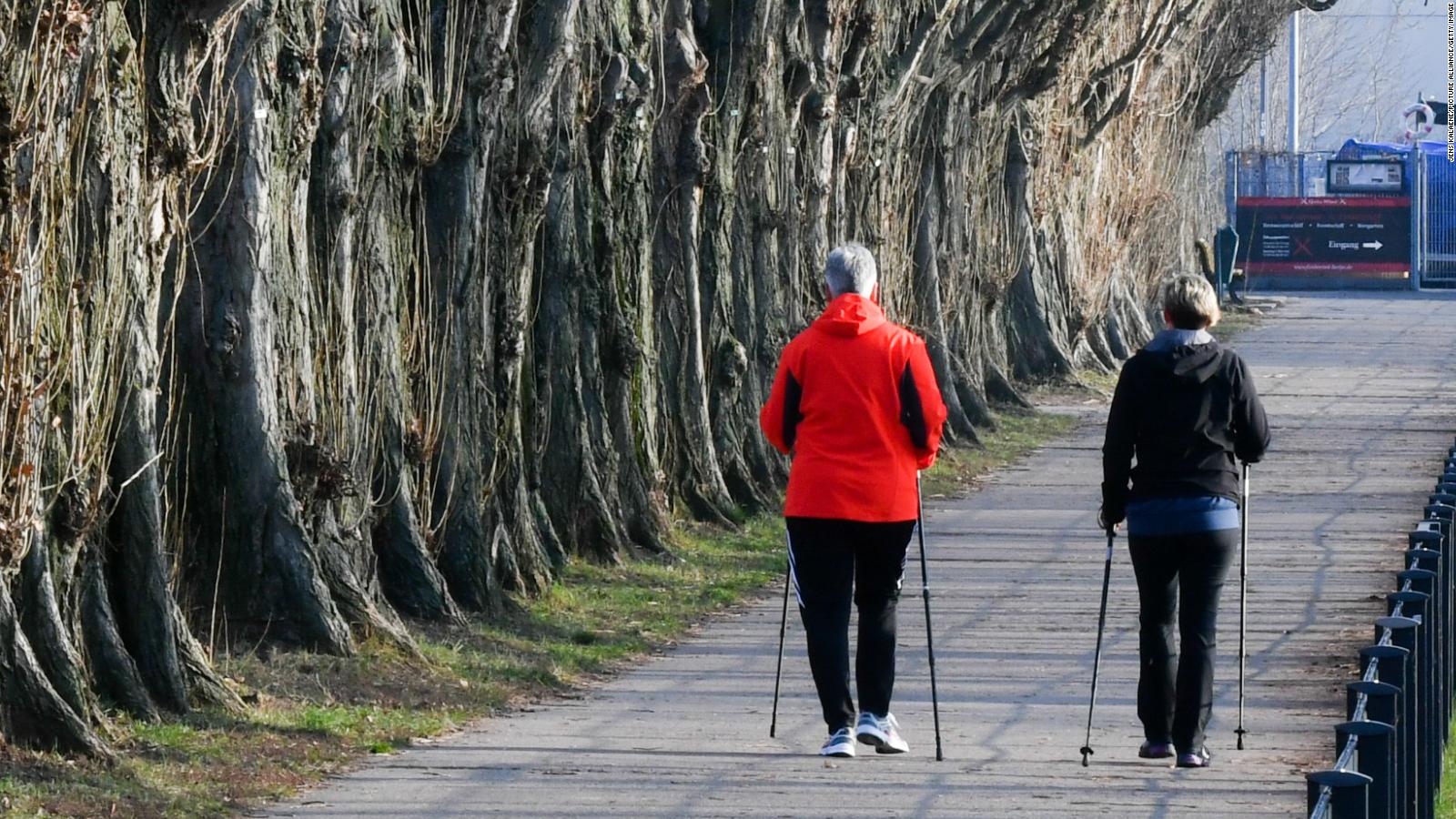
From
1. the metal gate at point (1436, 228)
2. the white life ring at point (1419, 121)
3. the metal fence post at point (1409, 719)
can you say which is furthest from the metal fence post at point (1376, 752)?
the white life ring at point (1419, 121)

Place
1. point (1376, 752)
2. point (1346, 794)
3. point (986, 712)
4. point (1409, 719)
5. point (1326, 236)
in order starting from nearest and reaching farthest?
point (1346, 794) → point (1376, 752) → point (1409, 719) → point (986, 712) → point (1326, 236)

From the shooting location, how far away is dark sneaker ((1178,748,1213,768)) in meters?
8.89

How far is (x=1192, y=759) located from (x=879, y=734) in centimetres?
112

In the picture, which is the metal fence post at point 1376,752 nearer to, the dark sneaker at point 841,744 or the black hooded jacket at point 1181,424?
the black hooded jacket at point 1181,424

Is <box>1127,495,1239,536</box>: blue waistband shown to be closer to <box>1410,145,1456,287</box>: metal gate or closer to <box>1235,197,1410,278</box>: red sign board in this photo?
Answer: <box>1235,197,1410,278</box>: red sign board

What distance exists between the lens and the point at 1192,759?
350 inches

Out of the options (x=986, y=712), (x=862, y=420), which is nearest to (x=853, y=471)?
(x=862, y=420)

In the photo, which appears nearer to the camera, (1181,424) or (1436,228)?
(1181,424)

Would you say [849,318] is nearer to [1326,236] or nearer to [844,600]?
[844,600]

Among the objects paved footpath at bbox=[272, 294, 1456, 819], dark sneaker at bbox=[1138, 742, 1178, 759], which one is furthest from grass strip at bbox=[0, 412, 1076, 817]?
dark sneaker at bbox=[1138, 742, 1178, 759]

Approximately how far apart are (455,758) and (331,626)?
1.52 m

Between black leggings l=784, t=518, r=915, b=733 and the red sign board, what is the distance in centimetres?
4703

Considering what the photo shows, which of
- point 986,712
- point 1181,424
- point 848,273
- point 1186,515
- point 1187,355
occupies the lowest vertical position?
point 986,712

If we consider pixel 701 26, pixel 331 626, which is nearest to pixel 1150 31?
pixel 701 26
